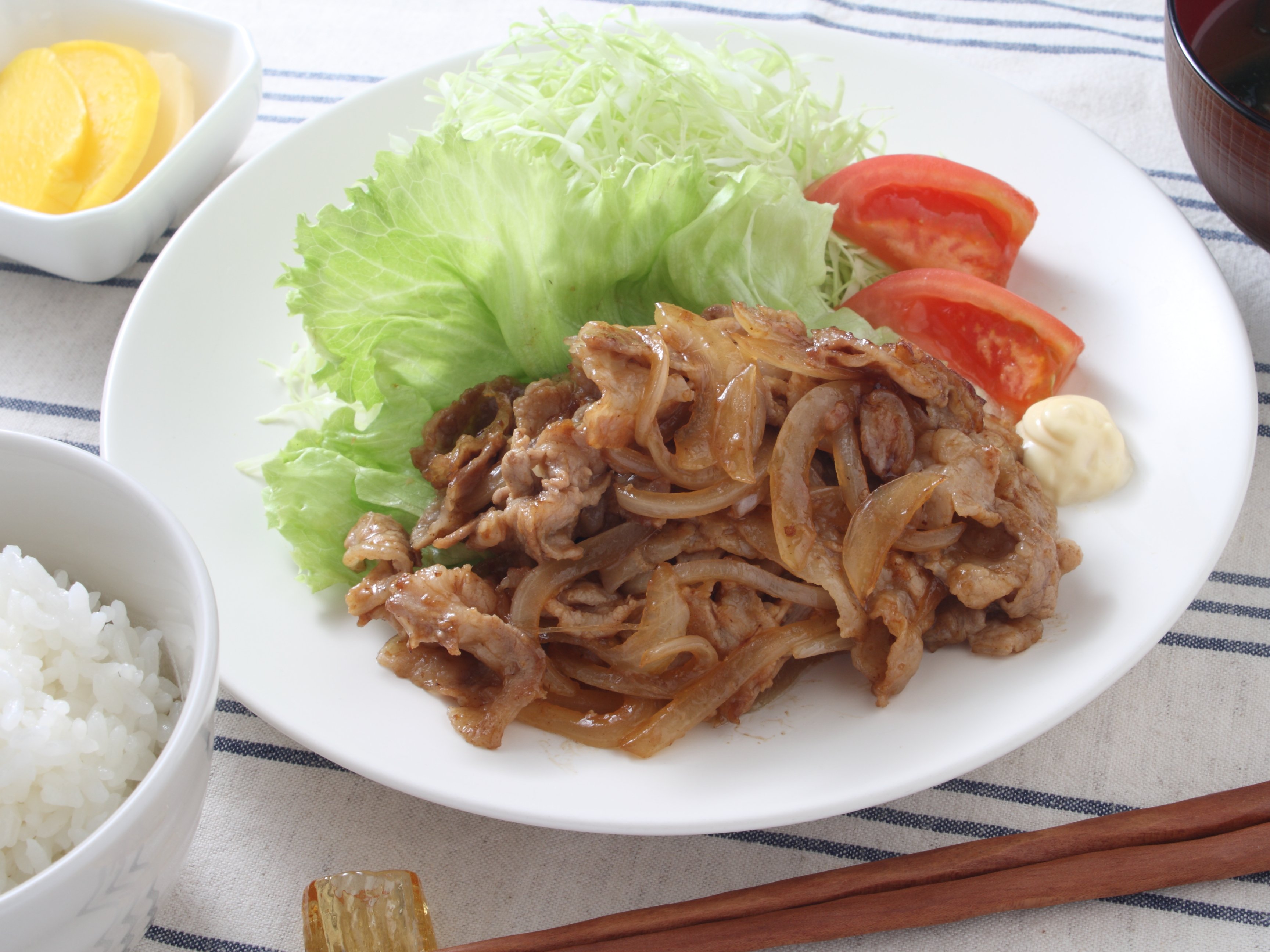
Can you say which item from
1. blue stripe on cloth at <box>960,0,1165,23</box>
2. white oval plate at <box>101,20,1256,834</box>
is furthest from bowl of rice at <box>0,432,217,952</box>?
blue stripe on cloth at <box>960,0,1165,23</box>

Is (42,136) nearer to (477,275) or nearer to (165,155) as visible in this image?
(165,155)

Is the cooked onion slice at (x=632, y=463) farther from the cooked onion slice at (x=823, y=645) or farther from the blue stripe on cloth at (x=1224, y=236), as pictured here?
the blue stripe on cloth at (x=1224, y=236)

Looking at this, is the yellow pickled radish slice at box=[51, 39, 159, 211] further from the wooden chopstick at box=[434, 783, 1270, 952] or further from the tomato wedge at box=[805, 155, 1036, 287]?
the wooden chopstick at box=[434, 783, 1270, 952]

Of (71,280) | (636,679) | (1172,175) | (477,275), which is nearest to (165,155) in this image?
(71,280)

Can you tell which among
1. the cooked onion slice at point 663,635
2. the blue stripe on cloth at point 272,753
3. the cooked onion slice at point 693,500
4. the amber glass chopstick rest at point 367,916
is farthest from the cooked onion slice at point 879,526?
the blue stripe on cloth at point 272,753

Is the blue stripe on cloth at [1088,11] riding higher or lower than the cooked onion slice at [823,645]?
higher

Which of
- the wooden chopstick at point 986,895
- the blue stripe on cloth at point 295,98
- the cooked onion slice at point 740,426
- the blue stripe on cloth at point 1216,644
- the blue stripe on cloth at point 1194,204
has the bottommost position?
the blue stripe on cloth at point 1216,644

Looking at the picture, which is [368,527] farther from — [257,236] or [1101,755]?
[1101,755]
